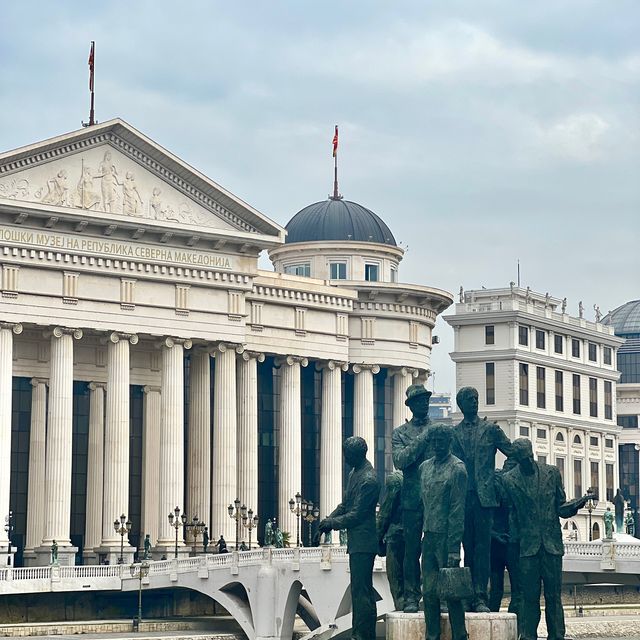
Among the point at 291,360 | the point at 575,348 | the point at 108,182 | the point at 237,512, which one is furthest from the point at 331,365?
the point at 575,348

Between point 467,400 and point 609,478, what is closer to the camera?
point 467,400

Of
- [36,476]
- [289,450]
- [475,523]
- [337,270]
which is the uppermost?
[337,270]

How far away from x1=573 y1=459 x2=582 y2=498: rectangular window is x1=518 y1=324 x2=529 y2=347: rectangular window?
40.9 feet

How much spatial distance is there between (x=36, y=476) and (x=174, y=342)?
10.1m

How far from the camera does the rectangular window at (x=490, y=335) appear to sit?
438 feet

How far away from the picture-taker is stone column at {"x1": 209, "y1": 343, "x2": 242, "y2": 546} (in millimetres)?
96938

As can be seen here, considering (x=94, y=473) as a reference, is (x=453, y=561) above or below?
below

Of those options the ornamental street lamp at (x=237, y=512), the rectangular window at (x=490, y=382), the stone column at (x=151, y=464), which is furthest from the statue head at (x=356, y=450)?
the rectangular window at (x=490, y=382)

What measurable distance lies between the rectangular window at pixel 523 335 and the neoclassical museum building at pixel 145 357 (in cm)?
2677

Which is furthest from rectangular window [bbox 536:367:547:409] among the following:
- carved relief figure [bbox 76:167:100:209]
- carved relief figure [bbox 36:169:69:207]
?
carved relief figure [bbox 36:169:69:207]

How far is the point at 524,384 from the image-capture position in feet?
440

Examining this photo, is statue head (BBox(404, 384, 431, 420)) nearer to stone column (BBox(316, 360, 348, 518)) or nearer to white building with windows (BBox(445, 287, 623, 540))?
stone column (BBox(316, 360, 348, 518))

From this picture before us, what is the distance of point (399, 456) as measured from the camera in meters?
33.0

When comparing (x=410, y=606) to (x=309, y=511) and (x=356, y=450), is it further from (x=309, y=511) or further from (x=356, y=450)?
(x=309, y=511)
